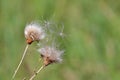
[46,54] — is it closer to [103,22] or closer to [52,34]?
[52,34]

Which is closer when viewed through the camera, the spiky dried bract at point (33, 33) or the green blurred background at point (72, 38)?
the spiky dried bract at point (33, 33)

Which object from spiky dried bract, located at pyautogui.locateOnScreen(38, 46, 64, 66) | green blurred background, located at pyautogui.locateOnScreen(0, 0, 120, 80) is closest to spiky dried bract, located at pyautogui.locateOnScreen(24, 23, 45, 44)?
spiky dried bract, located at pyautogui.locateOnScreen(38, 46, 64, 66)

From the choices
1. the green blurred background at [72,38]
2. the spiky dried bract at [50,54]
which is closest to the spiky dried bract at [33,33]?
the spiky dried bract at [50,54]

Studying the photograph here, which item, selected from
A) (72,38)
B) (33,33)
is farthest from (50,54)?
(72,38)

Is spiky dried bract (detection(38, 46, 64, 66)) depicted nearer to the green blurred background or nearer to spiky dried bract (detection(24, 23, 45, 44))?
spiky dried bract (detection(24, 23, 45, 44))

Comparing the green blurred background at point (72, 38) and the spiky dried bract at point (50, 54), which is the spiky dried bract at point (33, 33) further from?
the green blurred background at point (72, 38)

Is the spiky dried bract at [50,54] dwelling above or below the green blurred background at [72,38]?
below

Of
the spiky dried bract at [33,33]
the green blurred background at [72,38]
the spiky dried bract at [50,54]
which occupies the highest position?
the green blurred background at [72,38]

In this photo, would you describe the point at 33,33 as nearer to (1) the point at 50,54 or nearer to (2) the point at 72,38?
(1) the point at 50,54
